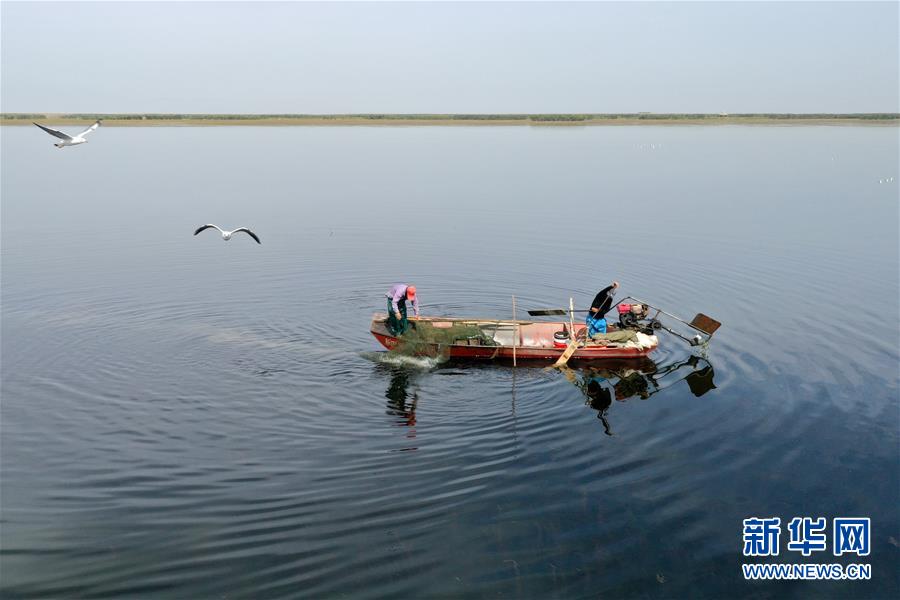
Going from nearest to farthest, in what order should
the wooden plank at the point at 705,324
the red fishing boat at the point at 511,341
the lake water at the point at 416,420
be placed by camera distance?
the lake water at the point at 416,420 < the red fishing boat at the point at 511,341 < the wooden plank at the point at 705,324

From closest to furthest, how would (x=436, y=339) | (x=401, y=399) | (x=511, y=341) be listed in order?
(x=401, y=399), (x=436, y=339), (x=511, y=341)

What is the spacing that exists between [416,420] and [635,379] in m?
8.35

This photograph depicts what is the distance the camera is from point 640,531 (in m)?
15.5

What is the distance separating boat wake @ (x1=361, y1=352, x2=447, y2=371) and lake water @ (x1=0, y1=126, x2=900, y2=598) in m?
0.20

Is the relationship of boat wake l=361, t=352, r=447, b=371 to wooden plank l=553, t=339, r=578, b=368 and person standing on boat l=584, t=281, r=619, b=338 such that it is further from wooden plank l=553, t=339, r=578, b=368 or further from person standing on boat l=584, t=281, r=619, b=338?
person standing on boat l=584, t=281, r=619, b=338

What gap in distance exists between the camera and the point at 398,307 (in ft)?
84.3

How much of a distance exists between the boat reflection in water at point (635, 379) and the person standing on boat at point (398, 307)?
589cm

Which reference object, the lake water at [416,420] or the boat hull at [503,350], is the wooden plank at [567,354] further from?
the lake water at [416,420]

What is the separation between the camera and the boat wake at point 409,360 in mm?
25625

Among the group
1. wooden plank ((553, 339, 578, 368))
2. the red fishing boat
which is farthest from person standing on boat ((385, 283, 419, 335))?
wooden plank ((553, 339, 578, 368))

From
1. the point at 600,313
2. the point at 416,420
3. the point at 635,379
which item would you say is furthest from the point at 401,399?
the point at 600,313

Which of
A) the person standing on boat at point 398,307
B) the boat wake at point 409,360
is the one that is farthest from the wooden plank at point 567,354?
the person standing on boat at point 398,307

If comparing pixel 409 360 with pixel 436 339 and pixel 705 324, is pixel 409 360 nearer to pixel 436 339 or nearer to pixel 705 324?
pixel 436 339

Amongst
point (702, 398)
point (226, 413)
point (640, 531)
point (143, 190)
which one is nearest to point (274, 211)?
point (143, 190)
